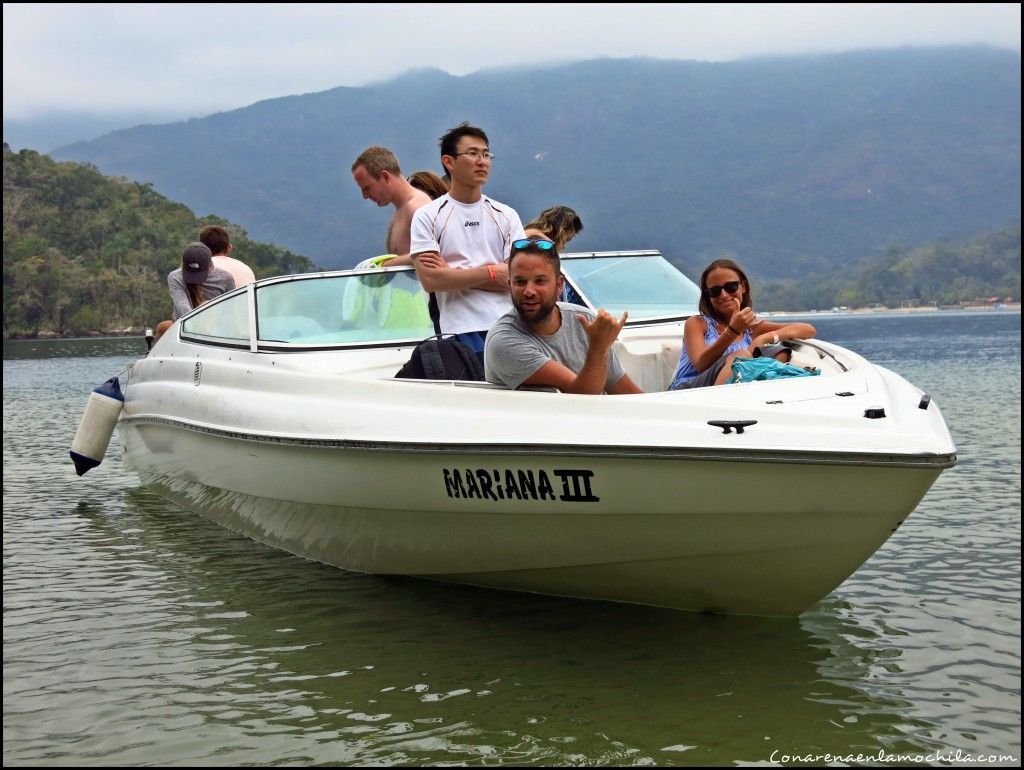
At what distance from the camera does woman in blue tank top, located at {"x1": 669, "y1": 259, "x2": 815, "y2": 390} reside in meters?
5.41

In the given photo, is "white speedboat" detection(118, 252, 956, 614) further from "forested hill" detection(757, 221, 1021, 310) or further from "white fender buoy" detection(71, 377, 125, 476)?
"forested hill" detection(757, 221, 1021, 310)

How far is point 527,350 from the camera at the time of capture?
4902 millimetres

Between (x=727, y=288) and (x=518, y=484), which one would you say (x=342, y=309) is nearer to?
(x=727, y=288)

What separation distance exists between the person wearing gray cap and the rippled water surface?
1962 millimetres

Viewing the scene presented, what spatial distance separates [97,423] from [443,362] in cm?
425

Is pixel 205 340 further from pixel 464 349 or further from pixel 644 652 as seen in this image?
pixel 644 652

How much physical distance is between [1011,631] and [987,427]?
9497 mm

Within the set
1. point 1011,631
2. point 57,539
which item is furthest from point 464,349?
point 57,539

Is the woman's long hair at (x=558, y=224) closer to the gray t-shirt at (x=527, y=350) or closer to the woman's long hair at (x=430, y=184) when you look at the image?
the woman's long hair at (x=430, y=184)

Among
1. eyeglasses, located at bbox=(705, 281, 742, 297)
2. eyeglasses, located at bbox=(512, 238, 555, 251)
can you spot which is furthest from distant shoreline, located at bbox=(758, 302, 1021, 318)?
eyeglasses, located at bbox=(512, 238, 555, 251)

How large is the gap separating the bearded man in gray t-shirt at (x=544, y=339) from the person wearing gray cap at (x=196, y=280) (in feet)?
12.8

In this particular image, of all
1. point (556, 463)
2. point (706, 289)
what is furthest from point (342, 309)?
point (556, 463)

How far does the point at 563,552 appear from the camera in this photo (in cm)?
479

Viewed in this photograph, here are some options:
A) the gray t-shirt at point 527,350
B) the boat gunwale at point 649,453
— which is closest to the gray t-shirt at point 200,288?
the boat gunwale at point 649,453
